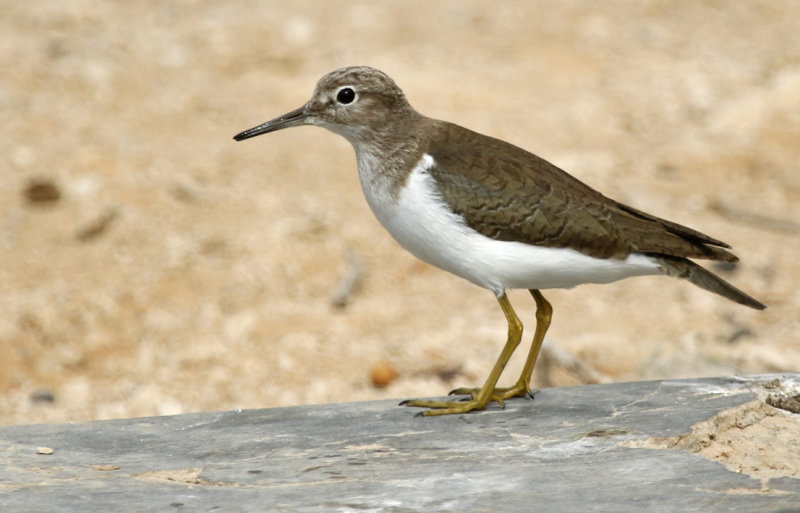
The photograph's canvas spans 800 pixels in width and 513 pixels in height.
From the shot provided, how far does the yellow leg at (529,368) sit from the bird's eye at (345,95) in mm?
1343

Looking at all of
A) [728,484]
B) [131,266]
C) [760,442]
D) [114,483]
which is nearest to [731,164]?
[131,266]

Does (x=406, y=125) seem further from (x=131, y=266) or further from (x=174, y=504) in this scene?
(x=131, y=266)

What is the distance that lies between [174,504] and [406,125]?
2.38 metres

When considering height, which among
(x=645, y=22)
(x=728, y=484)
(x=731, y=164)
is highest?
(x=645, y=22)

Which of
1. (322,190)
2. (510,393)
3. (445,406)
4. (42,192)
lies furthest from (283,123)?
(42,192)

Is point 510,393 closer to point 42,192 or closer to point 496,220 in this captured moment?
point 496,220

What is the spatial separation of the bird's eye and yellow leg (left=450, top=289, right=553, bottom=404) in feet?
4.41

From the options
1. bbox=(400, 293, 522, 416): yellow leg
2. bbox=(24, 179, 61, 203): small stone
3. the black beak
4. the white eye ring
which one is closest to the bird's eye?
the white eye ring

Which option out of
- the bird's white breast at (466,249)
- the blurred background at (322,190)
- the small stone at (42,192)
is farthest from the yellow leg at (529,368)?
the small stone at (42,192)

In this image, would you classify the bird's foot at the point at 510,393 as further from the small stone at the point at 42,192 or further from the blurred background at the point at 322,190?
the small stone at the point at 42,192

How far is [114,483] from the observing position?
443 cm

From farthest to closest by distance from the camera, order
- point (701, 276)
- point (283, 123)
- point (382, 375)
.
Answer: point (382, 375)
point (283, 123)
point (701, 276)

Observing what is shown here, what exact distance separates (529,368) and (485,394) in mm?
368

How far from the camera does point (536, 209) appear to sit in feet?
17.8
